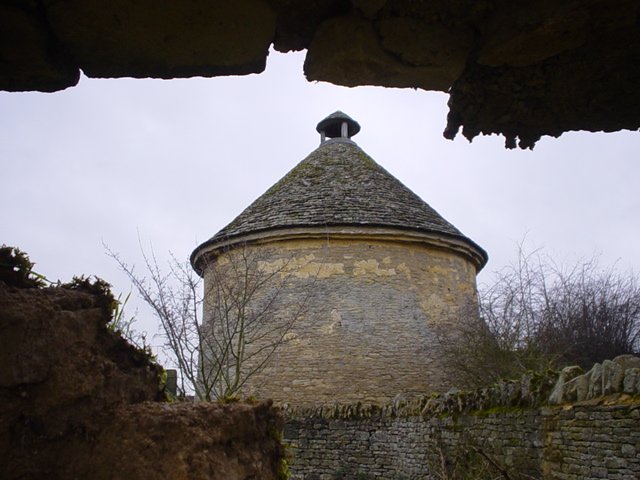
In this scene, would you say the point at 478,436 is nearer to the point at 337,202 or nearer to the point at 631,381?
the point at 631,381

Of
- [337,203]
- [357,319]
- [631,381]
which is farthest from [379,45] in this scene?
[337,203]

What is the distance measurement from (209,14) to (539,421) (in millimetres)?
5686

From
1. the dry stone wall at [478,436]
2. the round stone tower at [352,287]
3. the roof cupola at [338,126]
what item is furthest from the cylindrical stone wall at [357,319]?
the roof cupola at [338,126]

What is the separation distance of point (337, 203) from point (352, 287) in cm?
212

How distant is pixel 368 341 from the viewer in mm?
12547

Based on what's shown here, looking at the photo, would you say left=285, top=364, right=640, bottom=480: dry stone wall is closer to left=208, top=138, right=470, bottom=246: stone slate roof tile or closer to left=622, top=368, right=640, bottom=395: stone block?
left=622, top=368, right=640, bottom=395: stone block


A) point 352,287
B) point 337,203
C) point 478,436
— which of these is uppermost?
point 337,203

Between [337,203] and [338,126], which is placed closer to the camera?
[337,203]

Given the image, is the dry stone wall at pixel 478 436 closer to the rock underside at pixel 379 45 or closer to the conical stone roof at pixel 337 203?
the rock underside at pixel 379 45

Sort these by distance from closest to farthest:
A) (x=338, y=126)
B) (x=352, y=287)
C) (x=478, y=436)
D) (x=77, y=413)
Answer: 1. (x=77, y=413)
2. (x=478, y=436)
3. (x=352, y=287)
4. (x=338, y=126)

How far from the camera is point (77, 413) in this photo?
7.05 feet

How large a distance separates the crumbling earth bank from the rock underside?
1.02 m

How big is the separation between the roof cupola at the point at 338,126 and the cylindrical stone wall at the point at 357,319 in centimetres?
588

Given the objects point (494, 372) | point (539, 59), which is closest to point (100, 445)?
point (539, 59)
